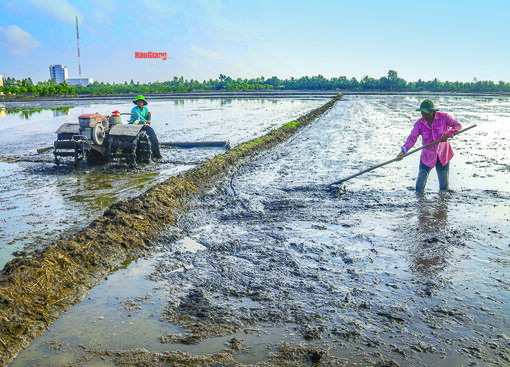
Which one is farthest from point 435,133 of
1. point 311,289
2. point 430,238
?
point 311,289

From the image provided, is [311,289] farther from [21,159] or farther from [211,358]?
[21,159]

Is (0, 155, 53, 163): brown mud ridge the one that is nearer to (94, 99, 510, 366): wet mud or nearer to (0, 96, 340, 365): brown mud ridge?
(0, 96, 340, 365): brown mud ridge

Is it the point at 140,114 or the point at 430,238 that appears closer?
the point at 430,238

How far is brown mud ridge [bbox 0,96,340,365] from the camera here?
341 cm

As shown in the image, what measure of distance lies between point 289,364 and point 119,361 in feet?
4.37

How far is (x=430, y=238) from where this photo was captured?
17.9ft

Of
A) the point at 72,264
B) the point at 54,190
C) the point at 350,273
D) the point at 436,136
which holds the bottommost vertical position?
the point at 350,273

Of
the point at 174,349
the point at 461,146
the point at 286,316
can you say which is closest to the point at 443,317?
the point at 286,316

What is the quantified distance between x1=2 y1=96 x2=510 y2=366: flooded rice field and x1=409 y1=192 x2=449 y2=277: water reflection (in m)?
0.02

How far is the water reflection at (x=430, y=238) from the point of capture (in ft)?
15.2

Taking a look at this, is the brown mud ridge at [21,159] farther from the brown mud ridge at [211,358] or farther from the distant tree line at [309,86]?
the distant tree line at [309,86]

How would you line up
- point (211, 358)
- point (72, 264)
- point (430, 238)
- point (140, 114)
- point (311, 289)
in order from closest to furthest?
point (211, 358) → point (311, 289) → point (72, 264) → point (430, 238) → point (140, 114)

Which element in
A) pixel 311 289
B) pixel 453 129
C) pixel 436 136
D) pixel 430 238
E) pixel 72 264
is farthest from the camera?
pixel 436 136

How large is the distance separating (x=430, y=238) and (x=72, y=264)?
4.68 meters
